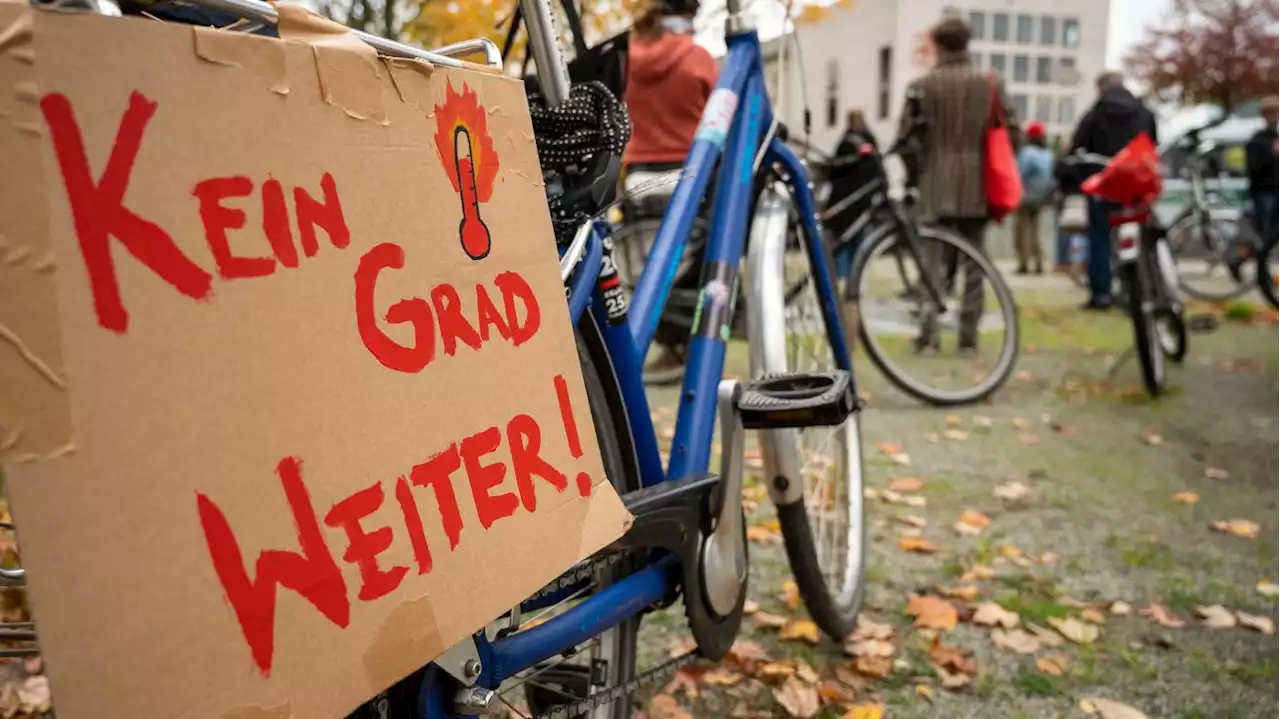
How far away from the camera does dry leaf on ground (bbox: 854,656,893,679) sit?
6.70 feet

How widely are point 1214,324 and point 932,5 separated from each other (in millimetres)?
18248

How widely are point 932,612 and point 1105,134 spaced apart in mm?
5760

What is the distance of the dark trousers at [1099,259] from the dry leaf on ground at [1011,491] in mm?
4841

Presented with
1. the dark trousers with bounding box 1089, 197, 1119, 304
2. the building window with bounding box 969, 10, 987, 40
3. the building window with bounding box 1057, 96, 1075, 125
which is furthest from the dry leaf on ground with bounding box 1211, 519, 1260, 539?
the building window with bounding box 1057, 96, 1075, 125

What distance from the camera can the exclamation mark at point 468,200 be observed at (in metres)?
0.87

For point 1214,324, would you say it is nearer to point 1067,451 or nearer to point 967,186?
point 967,186

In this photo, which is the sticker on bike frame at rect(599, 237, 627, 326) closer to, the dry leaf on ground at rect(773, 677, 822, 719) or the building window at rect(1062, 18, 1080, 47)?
the dry leaf on ground at rect(773, 677, 822, 719)

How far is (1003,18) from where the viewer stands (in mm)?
22844

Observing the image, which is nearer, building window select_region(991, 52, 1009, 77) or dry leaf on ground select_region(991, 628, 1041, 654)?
dry leaf on ground select_region(991, 628, 1041, 654)

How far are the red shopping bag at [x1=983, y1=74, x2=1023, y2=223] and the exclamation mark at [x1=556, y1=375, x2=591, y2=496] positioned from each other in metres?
4.47

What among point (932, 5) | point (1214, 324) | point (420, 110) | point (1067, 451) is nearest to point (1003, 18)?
point (932, 5)

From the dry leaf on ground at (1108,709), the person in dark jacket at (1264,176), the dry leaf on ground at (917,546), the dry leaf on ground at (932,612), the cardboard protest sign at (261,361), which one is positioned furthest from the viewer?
the person in dark jacket at (1264,176)

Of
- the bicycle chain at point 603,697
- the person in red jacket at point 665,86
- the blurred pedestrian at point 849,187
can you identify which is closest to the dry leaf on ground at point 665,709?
the bicycle chain at point 603,697

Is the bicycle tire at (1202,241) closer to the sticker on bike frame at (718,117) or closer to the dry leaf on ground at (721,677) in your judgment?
the dry leaf on ground at (721,677)
